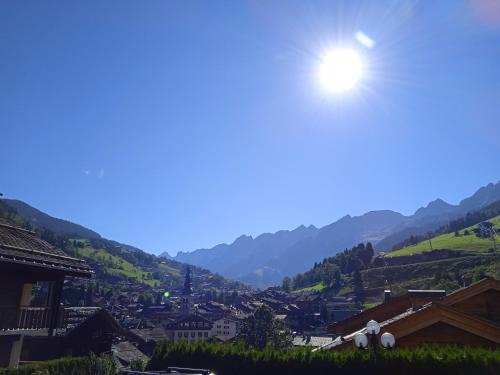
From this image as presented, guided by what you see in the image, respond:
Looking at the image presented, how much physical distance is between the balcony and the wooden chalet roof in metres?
1.97

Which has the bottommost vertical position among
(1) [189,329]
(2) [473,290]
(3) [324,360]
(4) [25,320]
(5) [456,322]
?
(1) [189,329]

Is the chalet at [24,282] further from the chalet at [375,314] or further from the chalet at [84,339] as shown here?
the chalet at [375,314]

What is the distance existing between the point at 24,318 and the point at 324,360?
12.4 m

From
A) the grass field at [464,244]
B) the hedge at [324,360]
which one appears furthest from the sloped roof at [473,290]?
the grass field at [464,244]

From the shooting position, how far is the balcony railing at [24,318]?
16.4 m

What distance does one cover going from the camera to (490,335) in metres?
15.0

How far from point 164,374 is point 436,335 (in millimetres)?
10680

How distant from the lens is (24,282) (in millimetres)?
17953

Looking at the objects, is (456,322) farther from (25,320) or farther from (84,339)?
(84,339)

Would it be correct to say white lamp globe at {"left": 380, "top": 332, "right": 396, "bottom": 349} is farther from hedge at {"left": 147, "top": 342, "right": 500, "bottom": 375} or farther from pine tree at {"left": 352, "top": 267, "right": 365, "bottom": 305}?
pine tree at {"left": 352, "top": 267, "right": 365, "bottom": 305}

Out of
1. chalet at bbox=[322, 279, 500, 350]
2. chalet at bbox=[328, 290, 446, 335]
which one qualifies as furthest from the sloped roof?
chalet at bbox=[328, 290, 446, 335]

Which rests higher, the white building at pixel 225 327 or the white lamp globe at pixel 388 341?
the white lamp globe at pixel 388 341

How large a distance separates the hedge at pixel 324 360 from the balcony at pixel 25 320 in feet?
16.6

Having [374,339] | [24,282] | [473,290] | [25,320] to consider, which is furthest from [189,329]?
[374,339]
